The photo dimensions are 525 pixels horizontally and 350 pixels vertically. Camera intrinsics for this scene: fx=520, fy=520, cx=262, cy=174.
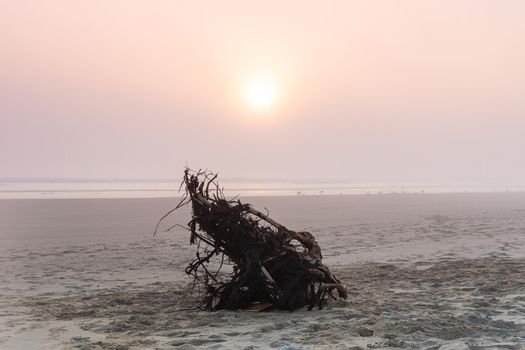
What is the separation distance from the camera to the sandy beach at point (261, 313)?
207 inches

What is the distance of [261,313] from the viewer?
6.52m

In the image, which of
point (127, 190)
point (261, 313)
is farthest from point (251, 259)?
point (127, 190)

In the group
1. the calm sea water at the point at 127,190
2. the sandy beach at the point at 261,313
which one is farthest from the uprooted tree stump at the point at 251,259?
the calm sea water at the point at 127,190

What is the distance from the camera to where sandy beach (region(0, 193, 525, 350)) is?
207 inches

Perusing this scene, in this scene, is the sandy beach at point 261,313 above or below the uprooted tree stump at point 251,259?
below

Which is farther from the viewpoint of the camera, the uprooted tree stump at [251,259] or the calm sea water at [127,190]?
the calm sea water at [127,190]

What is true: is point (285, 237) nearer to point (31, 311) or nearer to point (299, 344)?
point (299, 344)

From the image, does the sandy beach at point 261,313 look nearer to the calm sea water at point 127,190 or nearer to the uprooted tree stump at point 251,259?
the uprooted tree stump at point 251,259

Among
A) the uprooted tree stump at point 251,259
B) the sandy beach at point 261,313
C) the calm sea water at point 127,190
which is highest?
the calm sea water at point 127,190

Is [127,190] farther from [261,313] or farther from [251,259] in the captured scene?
[261,313]

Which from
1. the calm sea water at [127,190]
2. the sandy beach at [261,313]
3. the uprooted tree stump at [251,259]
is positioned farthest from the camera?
the calm sea water at [127,190]

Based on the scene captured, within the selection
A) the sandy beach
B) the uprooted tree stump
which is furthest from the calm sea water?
the uprooted tree stump

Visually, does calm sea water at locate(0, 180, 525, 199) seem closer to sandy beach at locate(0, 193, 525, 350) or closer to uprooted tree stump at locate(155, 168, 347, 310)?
sandy beach at locate(0, 193, 525, 350)

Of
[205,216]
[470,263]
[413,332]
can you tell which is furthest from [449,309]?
[470,263]
